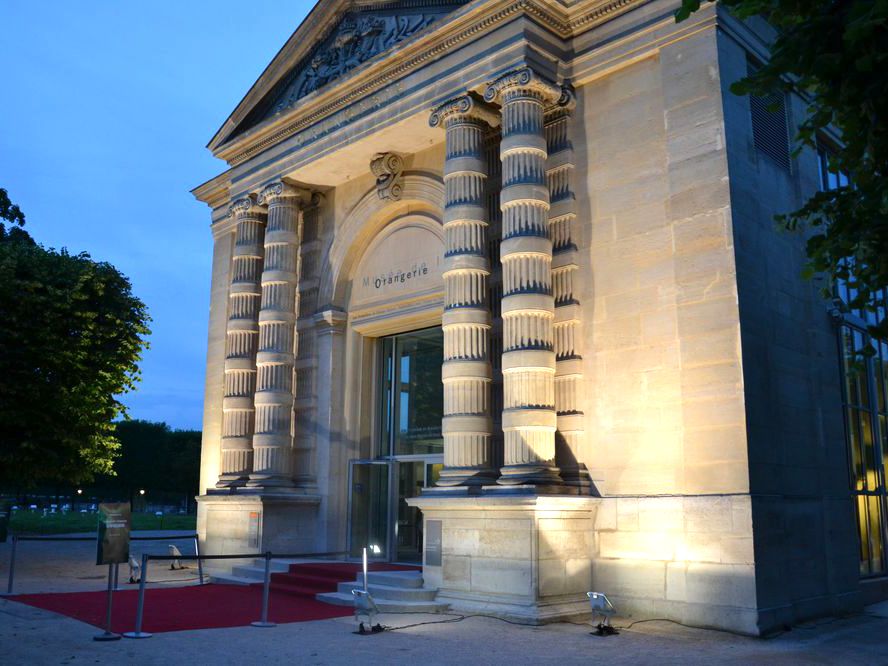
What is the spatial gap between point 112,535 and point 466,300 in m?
7.16

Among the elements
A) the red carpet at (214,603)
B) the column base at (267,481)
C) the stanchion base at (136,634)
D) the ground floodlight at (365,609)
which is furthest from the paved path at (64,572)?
the ground floodlight at (365,609)

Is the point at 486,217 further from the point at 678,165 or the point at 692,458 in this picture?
the point at 692,458

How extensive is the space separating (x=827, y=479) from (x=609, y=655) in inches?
250

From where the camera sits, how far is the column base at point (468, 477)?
46.9ft

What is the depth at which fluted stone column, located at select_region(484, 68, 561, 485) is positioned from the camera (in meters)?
13.7

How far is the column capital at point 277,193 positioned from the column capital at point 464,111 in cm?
532

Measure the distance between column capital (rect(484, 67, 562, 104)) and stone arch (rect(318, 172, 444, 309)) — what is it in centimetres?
341

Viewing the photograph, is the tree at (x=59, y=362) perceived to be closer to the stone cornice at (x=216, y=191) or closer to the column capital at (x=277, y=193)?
the stone cornice at (x=216, y=191)

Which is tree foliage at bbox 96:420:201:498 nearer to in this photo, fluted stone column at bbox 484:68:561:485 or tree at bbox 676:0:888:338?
fluted stone column at bbox 484:68:561:485

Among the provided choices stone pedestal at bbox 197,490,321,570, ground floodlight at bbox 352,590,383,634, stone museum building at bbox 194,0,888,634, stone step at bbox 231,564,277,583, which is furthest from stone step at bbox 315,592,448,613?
stone pedestal at bbox 197,490,321,570

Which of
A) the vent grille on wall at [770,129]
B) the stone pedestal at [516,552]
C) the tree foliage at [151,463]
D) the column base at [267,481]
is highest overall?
the vent grille on wall at [770,129]

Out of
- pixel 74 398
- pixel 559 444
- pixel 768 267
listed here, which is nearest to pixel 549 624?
pixel 559 444

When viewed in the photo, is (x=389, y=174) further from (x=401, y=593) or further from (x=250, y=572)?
(x=401, y=593)

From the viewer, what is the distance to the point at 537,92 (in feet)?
48.9
